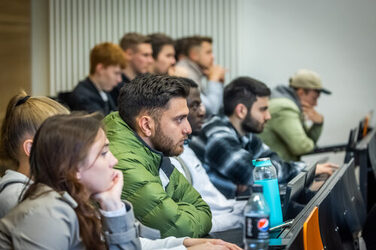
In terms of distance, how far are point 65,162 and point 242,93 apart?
2.44 m

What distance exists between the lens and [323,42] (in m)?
7.21

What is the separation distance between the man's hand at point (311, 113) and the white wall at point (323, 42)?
110 cm

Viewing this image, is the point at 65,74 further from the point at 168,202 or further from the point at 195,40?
the point at 168,202

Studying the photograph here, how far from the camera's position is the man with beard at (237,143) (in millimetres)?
3537

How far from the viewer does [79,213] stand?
172cm

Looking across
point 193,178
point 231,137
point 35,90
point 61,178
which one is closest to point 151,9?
point 35,90

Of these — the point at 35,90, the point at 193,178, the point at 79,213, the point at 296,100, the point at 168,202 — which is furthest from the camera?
the point at 35,90

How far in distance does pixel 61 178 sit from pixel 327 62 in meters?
5.88

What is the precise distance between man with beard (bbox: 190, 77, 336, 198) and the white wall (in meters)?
3.12

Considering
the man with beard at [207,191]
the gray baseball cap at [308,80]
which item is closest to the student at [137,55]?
the gray baseball cap at [308,80]

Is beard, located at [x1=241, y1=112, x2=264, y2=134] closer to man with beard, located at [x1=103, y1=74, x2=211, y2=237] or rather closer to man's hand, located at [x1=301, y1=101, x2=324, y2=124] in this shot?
man with beard, located at [x1=103, y1=74, x2=211, y2=237]

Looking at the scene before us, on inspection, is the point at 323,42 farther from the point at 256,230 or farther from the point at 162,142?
the point at 256,230

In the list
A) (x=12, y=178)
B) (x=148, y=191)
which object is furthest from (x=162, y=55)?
(x=12, y=178)

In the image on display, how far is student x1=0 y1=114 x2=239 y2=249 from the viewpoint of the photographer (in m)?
1.61
